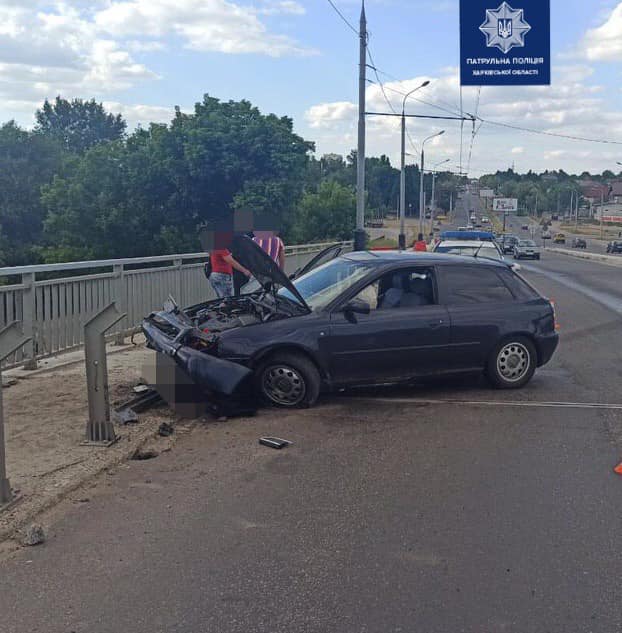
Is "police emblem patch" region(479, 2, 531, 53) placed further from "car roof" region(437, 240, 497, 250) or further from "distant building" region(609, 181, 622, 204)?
"distant building" region(609, 181, 622, 204)

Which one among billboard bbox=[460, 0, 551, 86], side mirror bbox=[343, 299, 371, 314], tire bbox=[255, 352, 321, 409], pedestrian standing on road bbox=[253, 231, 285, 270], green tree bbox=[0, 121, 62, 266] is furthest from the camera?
green tree bbox=[0, 121, 62, 266]

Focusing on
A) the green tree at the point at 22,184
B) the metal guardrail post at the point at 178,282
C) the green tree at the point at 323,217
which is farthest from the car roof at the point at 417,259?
the green tree at the point at 22,184

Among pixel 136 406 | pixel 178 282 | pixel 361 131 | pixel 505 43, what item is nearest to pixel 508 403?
pixel 136 406

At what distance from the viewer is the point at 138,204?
153ft

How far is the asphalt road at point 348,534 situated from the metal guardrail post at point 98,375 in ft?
1.83

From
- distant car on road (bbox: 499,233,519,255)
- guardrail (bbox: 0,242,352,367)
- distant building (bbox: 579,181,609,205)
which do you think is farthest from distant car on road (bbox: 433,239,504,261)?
distant building (bbox: 579,181,609,205)

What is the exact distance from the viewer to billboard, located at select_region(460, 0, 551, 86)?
18797 millimetres

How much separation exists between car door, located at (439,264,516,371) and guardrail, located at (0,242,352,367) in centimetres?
416

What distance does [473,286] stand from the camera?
8797 millimetres

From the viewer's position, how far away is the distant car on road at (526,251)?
5416 cm

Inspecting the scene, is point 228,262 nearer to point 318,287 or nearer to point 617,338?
point 318,287

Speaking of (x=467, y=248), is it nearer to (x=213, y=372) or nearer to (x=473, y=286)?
(x=473, y=286)

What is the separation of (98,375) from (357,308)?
2710 mm

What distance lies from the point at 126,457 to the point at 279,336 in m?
2.02
